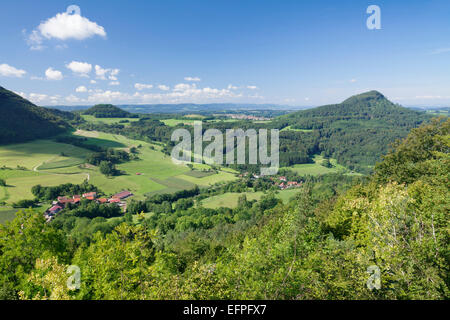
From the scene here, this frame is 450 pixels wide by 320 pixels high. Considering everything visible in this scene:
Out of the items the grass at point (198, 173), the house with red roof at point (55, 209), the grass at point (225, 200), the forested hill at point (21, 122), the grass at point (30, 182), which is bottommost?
the grass at point (225, 200)

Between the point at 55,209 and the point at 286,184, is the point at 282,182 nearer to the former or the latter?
the point at 286,184

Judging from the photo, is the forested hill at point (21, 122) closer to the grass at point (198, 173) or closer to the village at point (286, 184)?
the grass at point (198, 173)

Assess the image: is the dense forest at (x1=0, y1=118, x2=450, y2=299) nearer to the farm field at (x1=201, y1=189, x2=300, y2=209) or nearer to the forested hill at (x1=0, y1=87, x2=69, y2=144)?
the farm field at (x1=201, y1=189, x2=300, y2=209)

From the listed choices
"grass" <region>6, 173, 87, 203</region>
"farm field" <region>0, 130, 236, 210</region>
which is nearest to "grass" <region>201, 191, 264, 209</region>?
"farm field" <region>0, 130, 236, 210</region>

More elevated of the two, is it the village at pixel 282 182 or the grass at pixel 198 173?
the grass at pixel 198 173

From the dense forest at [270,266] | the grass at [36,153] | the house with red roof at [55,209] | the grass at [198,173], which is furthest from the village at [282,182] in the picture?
the grass at [36,153]
